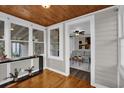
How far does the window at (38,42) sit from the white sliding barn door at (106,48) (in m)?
2.42

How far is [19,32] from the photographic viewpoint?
9.75 ft

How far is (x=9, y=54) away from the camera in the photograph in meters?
2.54

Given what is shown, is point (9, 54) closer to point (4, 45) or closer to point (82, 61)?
point (4, 45)

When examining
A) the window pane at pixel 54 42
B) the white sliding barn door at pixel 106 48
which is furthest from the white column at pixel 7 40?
the white sliding barn door at pixel 106 48

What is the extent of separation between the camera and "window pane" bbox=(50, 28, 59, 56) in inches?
144

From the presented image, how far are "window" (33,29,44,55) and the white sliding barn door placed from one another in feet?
7.94

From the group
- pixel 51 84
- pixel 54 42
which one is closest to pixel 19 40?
pixel 54 42

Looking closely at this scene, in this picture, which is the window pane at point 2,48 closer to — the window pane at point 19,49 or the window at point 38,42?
the window pane at point 19,49

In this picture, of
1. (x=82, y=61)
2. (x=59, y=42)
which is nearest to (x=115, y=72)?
(x=59, y=42)

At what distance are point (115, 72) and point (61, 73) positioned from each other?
1919 millimetres

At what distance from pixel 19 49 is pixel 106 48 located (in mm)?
2736

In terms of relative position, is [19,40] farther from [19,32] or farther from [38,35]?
[38,35]

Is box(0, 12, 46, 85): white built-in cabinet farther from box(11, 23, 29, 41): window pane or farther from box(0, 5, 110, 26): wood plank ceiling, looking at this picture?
box(0, 5, 110, 26): wood plank ceiling

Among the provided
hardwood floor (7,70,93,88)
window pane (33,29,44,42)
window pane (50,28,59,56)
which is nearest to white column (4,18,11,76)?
hardwood floor (7,70,93,88)
